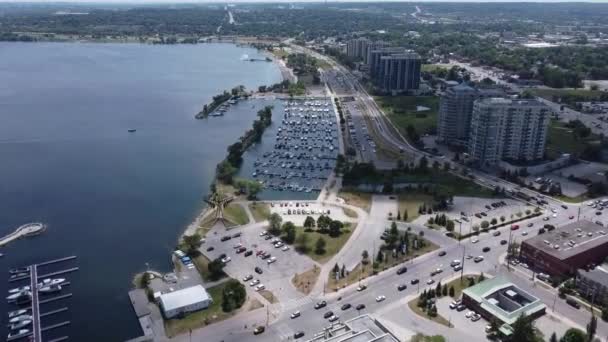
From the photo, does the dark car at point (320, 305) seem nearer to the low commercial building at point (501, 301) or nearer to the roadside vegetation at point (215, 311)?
the roadside vegetation at point (215, 311)

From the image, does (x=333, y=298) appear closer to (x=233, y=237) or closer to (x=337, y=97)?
(x=233, y=237)

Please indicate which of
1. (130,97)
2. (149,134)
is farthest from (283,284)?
(130,97)

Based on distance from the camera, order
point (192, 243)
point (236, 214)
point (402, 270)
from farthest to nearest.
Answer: point (236, 214), point (192, 243), point (402, 270)

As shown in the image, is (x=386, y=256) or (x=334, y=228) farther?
(x=334, y=228)

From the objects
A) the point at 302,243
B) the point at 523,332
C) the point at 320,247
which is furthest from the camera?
the point at 302,243

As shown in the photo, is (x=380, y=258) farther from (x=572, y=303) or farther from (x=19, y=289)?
(x=19, y=289)

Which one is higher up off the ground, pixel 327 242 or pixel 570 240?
pixel 570 240

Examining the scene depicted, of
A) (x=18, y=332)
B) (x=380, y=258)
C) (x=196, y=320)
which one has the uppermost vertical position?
(x=380, y=258)

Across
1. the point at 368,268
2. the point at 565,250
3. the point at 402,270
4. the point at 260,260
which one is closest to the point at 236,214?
the point at 260,260
